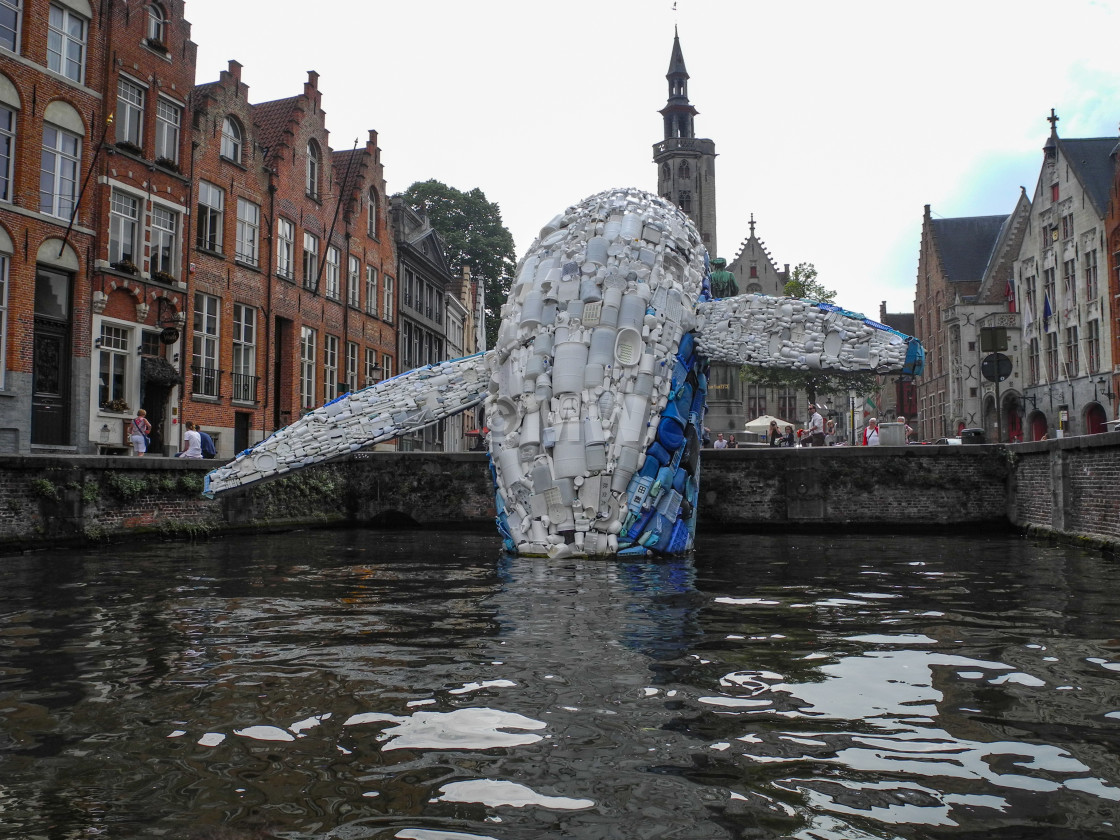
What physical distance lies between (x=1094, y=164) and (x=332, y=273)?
107 ft

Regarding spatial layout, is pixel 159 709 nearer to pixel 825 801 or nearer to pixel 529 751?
pixel 529 751

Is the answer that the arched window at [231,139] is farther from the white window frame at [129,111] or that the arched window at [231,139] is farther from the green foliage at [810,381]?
the green foliage at [810,381]

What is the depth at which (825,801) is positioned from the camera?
264 centimetres

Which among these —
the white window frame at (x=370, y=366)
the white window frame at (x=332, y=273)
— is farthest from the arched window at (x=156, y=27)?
the white window frame at (x=370, y=366)

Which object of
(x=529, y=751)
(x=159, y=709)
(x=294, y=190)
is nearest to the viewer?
(x=529, y=751)

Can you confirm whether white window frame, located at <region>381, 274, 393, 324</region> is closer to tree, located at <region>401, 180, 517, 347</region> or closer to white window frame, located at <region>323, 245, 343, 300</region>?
white window frame, located at <region>323, 245, 343, 300</region>

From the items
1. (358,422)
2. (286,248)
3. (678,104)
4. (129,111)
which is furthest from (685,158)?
(358,422)

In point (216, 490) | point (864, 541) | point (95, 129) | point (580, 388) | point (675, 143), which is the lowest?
point (864, 541)

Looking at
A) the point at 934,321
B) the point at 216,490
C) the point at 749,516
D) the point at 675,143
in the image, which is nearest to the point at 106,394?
the point at 216,490

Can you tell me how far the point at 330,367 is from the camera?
1224 inches

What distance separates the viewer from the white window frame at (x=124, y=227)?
69.2ft

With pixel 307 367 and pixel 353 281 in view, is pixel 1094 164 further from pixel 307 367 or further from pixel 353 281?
pixel 307 367

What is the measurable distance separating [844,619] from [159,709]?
3.99 metres

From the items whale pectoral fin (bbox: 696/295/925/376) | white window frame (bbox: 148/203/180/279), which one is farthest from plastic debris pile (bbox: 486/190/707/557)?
white window frame (bbox: 148/203/180/279)
